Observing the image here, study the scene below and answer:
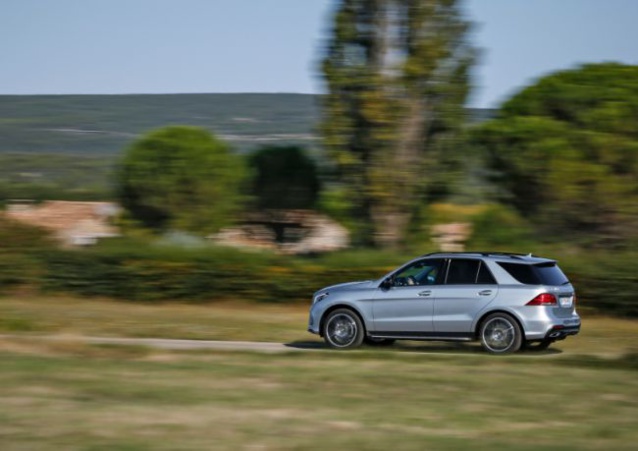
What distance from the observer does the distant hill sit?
282ft

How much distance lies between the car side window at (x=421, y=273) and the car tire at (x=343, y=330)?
88 cm

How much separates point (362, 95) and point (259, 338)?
9.29 metres

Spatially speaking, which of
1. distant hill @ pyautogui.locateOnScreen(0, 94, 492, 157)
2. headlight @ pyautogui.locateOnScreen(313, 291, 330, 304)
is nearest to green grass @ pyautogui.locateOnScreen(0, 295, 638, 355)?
headlight @ pyautogui.locateOnScreen(313, 291, 330, 304)

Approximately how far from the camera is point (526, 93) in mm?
28859

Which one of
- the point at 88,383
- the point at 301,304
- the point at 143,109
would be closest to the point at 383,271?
the point at 301,304

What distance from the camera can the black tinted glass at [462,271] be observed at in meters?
16.0

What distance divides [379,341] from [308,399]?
6.79 meters

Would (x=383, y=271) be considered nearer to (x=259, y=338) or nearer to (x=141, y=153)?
(x=259, y=338)

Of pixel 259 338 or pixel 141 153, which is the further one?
pixel 141 153

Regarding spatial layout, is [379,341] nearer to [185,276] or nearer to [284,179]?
[185,276]

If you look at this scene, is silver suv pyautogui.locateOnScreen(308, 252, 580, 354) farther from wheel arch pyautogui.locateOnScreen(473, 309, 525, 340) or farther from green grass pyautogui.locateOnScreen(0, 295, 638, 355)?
green grass pyautogui.locateOnScreen(0, 295, 638, 355)

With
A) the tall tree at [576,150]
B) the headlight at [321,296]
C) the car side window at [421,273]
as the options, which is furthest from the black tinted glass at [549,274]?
the tall tree at [576,150]

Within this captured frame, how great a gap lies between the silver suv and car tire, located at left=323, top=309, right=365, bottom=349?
0.01 meters

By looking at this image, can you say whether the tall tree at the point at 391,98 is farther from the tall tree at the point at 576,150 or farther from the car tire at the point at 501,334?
the car tire at the point at 501,334
